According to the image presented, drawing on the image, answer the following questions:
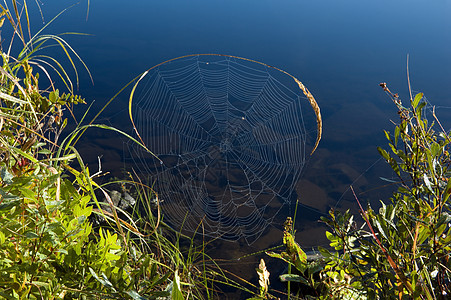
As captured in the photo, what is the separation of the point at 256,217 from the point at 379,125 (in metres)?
1.88

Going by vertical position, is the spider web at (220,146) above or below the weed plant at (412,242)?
below

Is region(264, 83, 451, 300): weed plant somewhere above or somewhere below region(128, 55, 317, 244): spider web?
above

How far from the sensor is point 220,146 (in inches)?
196

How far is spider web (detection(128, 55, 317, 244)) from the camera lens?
3.92m

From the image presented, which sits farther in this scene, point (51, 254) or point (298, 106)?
point (298, 106)

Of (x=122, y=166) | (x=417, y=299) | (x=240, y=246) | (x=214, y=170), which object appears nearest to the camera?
(x=417, y=299)

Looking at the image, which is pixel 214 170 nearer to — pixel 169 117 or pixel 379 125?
pixel 169 117

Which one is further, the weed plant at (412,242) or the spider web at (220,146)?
the spider web at (220,146)

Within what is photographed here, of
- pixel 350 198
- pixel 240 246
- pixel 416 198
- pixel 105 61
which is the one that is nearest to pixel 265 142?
pixel 350 198

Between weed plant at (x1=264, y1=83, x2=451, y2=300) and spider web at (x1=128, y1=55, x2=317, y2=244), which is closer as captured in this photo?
weed plant at (x1=264, y1=83, x2=451, y2=300)

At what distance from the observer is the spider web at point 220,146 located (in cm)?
392

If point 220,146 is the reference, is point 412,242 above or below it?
above

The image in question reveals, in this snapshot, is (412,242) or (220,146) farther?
(220,146)

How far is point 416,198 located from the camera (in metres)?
1.09
